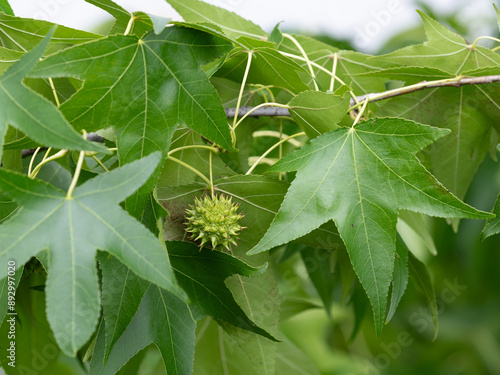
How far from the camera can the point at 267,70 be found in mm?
886

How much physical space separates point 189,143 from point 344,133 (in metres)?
0.31

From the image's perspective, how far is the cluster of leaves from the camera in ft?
1.85

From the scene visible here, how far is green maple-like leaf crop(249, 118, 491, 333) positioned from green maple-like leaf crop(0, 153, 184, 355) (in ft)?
0.70

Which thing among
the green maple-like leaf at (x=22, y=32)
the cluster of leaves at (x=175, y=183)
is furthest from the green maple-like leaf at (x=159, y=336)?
the green maple-like leaf at (x=22, y=32)

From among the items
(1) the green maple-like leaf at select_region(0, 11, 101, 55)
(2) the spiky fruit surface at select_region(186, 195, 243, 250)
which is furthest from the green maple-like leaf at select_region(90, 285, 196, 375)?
(1) the green maple-like leaf at select_region(0, 11, 101, 55)

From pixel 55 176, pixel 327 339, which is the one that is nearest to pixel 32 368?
pixel 55 176

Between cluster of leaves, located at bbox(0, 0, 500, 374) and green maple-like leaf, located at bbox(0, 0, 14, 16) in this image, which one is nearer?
cluster of leaves, located at bbox(0, 0, 500, 374)

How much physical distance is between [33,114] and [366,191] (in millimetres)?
481

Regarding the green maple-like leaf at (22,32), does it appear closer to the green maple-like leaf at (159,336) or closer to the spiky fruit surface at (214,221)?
the spiky fruit surface at (214,221)

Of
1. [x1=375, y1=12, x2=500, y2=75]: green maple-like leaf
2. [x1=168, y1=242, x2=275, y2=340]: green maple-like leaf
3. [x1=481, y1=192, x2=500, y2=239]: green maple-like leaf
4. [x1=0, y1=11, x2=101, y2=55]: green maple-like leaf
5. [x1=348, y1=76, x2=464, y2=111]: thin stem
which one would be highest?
[x1=375, y1=12, x2=500, y2=75]: green maple-like leaf

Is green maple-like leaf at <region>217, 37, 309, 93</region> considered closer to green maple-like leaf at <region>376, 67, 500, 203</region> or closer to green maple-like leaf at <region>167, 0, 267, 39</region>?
green maple-like leaf at <region>167, 0, 267, 39</region>

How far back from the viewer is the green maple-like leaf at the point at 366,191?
712mm

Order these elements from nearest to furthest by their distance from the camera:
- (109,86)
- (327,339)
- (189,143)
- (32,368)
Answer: (109,86) → (189,143) → (32,368) → (327,339)

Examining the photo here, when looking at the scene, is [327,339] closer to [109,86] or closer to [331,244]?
[331,244]
